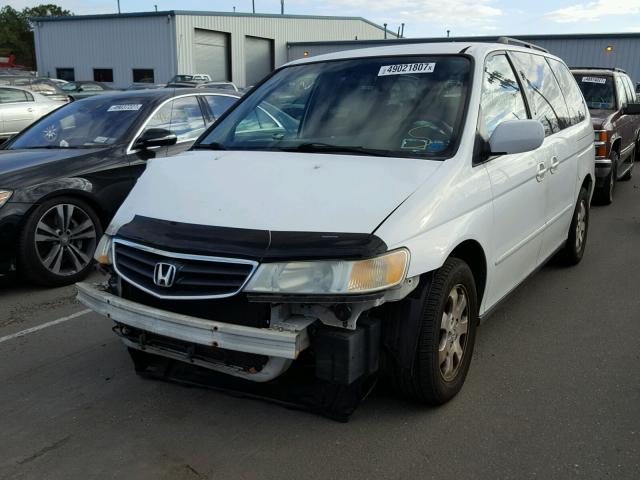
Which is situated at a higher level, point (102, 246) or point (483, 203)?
point (483, 203)

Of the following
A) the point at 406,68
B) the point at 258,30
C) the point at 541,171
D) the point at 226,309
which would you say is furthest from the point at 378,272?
the point at 258,30

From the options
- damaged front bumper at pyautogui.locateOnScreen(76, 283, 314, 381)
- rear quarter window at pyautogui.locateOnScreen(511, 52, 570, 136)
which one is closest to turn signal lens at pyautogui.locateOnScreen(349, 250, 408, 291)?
damaged front bumper at pyautogui.locateOnScreen(76, 283, 314, 381)

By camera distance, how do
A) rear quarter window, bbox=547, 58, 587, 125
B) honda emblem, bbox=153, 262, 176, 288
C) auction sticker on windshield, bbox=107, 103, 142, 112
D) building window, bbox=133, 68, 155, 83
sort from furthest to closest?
building window, bbox=133, 68, 155, 83 < auction sticker on windshield, bbox=107, 103, 142, 112 < rear quarter window, bbox=547, 58, 587, 125 < honda emblem, bbox=153, 262, 176, 288

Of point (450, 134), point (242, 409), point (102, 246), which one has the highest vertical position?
point (450, 134)

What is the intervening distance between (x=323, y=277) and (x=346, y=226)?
267 mm

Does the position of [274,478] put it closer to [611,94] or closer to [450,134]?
[450,134]

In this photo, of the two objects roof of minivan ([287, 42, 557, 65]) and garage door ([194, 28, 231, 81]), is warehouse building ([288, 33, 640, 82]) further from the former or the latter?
roof of minivan ([287, 42, 557, 65])

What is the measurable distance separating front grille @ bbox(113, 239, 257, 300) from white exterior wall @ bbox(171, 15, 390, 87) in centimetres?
3618

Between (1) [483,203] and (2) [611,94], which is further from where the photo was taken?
(2) [611,94]

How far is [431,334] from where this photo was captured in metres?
2.82

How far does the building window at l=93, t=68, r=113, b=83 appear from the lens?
40.2 meters

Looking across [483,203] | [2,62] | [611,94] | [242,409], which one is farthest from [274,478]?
[2,62]

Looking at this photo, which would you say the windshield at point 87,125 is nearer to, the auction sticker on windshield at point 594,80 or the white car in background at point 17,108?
the auction sticker on windshield at point 594,80

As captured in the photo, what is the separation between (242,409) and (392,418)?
0.77 m
